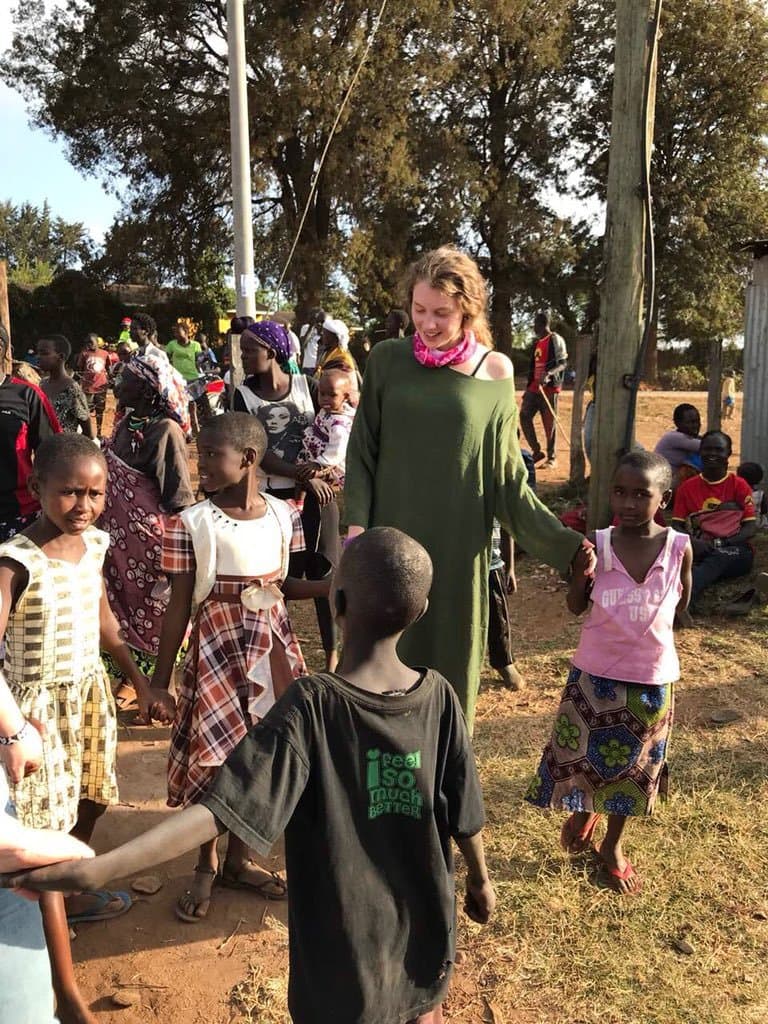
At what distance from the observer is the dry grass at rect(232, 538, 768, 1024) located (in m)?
2.67

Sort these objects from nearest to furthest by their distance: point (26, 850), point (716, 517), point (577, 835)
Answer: point (26, 850)
point (577, 835)
point (716, 517)

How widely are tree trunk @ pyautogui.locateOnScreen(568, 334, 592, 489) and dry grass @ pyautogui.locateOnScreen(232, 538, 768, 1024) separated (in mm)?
4969

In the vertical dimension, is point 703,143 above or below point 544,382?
above

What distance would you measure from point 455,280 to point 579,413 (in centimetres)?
694

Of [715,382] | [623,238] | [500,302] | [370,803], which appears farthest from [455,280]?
[500,302]

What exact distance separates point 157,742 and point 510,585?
2.46 m

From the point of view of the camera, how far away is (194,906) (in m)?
3.00

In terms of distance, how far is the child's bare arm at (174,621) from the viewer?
2.86 metres

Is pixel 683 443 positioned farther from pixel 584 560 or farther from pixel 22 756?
pixel 22 756

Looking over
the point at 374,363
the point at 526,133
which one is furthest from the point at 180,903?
the point at 526,133

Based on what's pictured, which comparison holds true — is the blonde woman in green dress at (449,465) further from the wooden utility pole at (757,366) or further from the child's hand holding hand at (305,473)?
the wooden utility pole at (757,366)

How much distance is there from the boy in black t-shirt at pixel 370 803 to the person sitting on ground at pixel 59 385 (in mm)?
5913

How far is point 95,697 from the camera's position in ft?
9.00

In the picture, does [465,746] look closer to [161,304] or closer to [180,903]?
[180,903]
